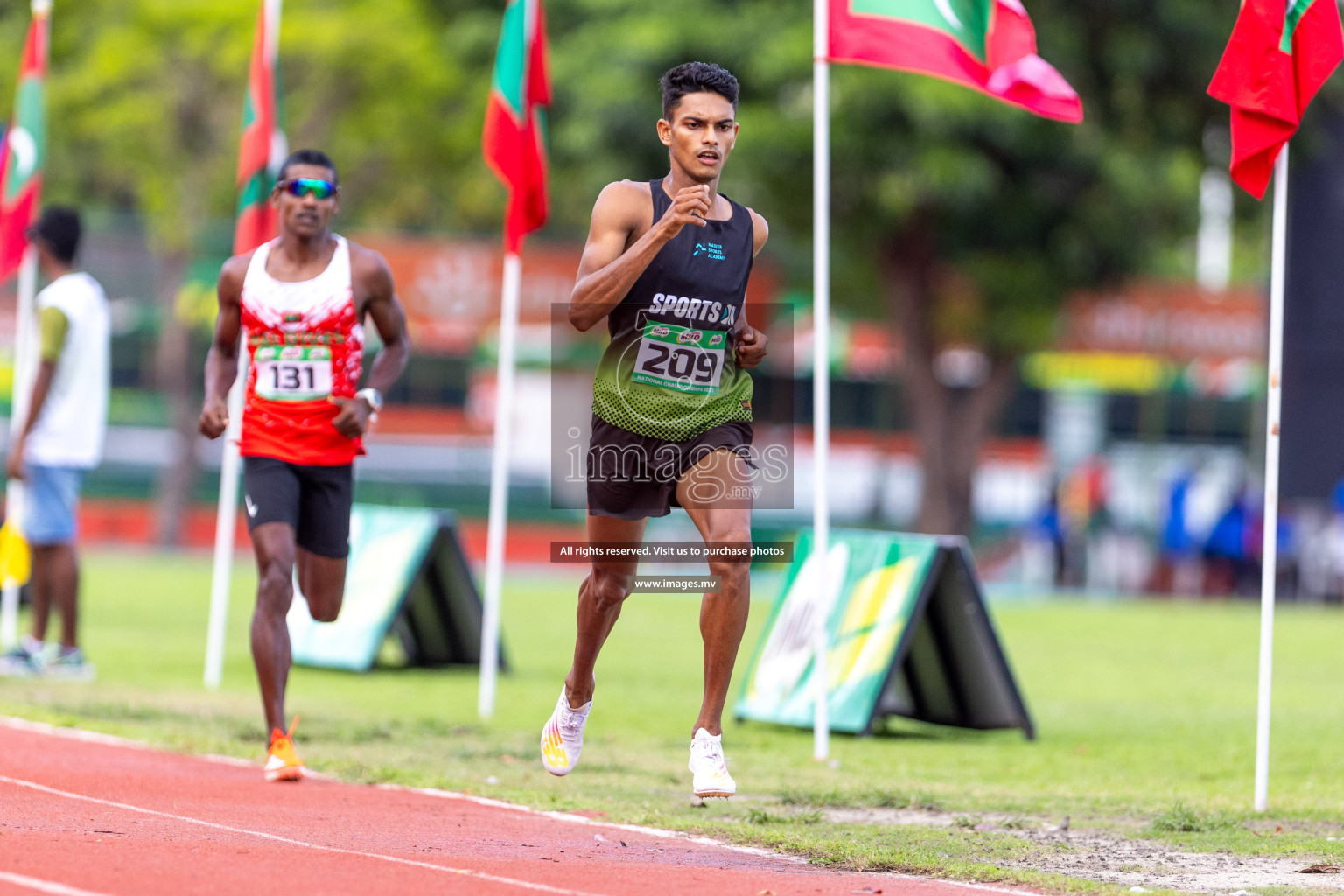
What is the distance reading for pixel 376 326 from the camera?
27.5 feet

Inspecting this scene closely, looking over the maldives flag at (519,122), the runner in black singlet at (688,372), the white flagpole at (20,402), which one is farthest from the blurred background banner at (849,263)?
the runner in black singlet at (688,372)

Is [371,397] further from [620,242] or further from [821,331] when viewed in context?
[821,331]

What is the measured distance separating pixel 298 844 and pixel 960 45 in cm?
505

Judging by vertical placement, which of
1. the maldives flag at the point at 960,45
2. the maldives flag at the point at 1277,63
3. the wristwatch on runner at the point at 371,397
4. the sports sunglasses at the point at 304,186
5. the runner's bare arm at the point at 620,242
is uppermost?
the maldives flag at the point at 960,45

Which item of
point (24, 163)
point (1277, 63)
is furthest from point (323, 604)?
point (24, 163)

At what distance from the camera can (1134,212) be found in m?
25.5

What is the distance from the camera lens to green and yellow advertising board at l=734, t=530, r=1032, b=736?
10.0 m

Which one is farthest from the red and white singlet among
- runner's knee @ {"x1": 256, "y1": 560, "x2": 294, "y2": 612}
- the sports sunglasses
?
runner's knee @ {"x1": 256, "y1": 560, "x2": 294, "y2": 612}

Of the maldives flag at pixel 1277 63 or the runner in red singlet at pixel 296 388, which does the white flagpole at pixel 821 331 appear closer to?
the maldives flag at pixel 1277 63

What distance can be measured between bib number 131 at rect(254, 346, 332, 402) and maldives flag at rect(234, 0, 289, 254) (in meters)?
3.45

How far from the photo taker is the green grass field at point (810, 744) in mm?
7074

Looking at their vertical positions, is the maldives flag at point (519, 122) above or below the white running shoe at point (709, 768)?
above

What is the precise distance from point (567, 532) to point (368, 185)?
7.36 metres

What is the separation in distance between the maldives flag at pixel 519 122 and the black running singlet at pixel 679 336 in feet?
13.5
